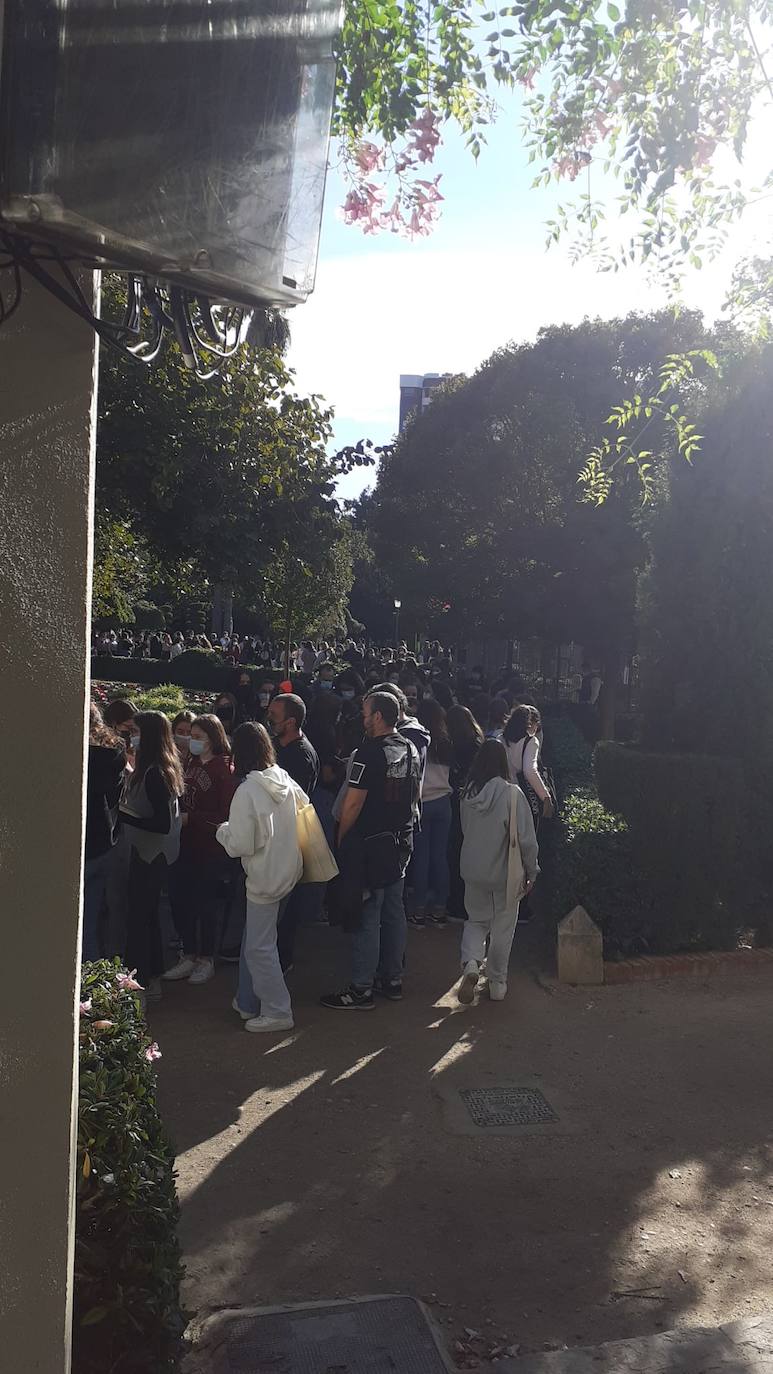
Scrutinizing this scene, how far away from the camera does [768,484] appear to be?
8.28 metres

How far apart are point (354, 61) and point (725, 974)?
19.2ft

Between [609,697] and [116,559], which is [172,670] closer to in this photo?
[609,697]

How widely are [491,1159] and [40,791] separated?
3478 millimetres

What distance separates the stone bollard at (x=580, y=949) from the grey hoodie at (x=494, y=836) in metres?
0.46

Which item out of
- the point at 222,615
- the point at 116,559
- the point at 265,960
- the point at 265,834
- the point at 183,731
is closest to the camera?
the point at 265,834

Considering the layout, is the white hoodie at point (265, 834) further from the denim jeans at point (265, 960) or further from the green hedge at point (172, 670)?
the green hedge at point (172, 670)

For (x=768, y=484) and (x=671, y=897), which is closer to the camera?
(x=671, y=897)

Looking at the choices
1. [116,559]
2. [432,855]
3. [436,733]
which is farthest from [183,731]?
[116,559]

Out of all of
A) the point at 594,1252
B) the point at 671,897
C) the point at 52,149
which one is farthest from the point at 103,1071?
the point at 671,897

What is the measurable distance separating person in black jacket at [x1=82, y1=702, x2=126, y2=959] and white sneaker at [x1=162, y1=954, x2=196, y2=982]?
670 mm

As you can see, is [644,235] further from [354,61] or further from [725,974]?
[725,974]

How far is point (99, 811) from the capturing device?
6586 millimetres

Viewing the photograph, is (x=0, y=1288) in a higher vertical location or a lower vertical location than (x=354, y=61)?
lower

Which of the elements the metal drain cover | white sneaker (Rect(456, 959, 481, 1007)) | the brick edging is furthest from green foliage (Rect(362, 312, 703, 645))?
the metal drain cover
